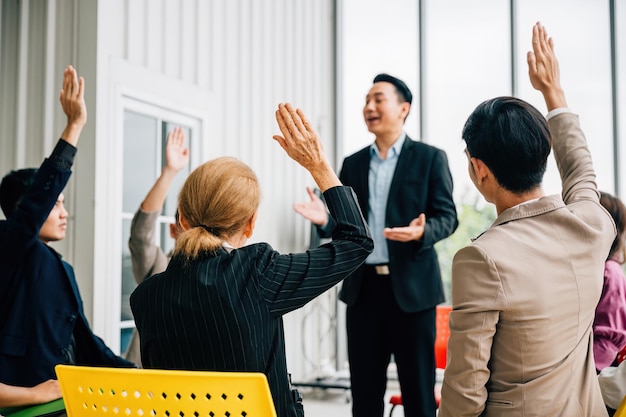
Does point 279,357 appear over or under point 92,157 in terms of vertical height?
under


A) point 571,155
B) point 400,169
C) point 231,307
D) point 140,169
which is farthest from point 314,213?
point 231,307

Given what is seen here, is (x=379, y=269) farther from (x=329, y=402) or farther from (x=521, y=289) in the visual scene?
(x=329, y=402)

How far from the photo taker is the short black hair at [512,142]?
4.71 feet

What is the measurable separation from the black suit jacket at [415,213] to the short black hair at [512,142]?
1.41m

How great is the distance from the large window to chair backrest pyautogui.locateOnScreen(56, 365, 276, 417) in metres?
2.11

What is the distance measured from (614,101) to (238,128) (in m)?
3.00

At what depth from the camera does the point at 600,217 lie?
1514 millimetres

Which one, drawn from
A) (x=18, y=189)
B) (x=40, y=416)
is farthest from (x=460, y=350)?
(x=18, y=189)

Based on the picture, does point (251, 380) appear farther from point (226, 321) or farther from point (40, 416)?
point (40, 416)

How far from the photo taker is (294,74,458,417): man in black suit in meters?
2.85

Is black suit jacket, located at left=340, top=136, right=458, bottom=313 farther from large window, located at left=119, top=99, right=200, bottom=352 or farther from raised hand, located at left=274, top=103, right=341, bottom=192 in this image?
raised hand, located at left=274, top=103, right=341, bottom=192

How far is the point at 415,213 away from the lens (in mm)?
3115

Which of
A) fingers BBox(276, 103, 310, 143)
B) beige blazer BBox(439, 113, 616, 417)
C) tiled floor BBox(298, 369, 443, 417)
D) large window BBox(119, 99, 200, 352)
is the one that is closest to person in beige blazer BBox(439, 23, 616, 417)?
beige blazer BBox(439, 113, 616, 417)

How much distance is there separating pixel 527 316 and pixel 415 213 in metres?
1.76
